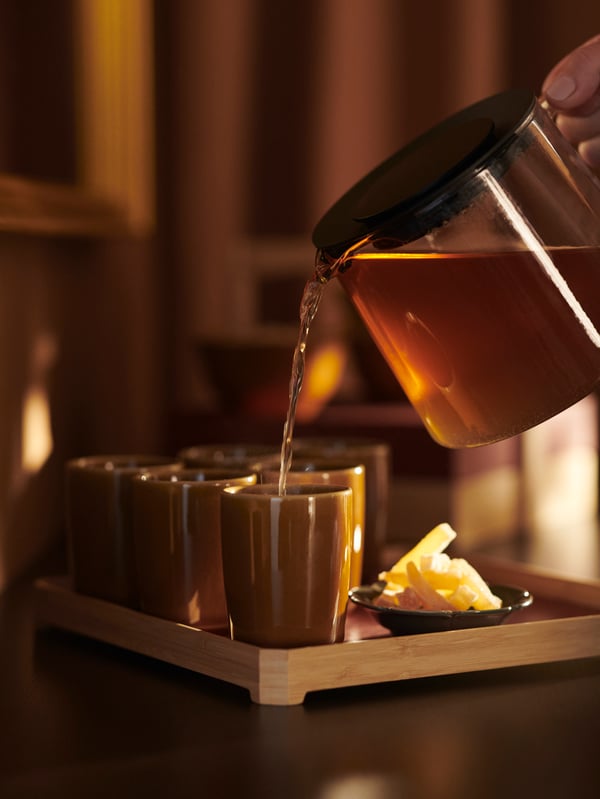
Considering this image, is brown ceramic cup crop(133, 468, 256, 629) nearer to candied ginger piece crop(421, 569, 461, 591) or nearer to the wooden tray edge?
the wooden tray edge

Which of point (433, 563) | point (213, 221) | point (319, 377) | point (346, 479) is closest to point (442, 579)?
point (433, 563)

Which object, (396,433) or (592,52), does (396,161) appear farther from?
(396,433)

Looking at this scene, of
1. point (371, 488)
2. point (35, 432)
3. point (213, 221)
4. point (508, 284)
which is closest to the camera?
point (508, 284)

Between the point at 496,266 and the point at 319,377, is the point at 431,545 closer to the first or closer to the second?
the point at 496,266

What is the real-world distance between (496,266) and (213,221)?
147 centimetres

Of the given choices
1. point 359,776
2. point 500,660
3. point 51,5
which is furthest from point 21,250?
point 359,776

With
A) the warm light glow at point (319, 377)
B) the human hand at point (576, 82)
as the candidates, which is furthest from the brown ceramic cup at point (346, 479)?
the warm light glow at point (319, 377)

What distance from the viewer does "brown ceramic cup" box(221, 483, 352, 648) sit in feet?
2.76

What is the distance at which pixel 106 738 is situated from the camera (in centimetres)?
76

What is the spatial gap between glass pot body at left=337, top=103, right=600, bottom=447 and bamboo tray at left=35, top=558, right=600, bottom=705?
157 millimetres

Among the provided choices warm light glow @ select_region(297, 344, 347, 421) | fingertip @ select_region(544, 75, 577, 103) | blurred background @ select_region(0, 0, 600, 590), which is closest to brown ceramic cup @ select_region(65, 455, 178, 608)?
blurred background @ select_region(0, 0, 600, 590)

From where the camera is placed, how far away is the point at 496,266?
862 mm

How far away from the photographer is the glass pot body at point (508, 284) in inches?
33.9

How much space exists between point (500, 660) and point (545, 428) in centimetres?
93
